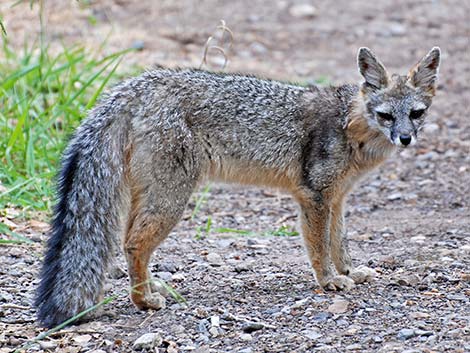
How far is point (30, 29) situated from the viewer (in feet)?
41.3

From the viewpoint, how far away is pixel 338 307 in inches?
224

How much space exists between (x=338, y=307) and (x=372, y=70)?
1757 mm

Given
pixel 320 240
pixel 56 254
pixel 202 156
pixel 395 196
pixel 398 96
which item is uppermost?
pixel 398 96

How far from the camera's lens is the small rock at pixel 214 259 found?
682cm

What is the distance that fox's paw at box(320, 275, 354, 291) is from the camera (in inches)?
243

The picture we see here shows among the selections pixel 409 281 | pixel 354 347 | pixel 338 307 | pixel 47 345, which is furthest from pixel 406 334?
pixel 47 345

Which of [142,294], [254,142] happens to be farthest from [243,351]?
[254,142]

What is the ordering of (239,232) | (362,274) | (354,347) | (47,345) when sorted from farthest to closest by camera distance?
1. (239,232)
2. (362,274)
3. (47,345)
4. (354,347)

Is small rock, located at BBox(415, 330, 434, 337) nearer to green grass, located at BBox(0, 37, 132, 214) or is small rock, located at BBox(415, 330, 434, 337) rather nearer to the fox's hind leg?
the fox's hind leg

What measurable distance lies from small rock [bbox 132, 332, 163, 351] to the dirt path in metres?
0.06

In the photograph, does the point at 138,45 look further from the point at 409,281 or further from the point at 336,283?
the point at 409,281

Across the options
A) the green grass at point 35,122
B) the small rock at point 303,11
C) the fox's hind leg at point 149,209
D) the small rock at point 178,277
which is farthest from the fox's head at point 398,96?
the small rock at point 303,11

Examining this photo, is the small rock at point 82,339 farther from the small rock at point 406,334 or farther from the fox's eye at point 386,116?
the fox's eye at point 386,116

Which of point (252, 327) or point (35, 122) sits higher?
point (35, 122)
